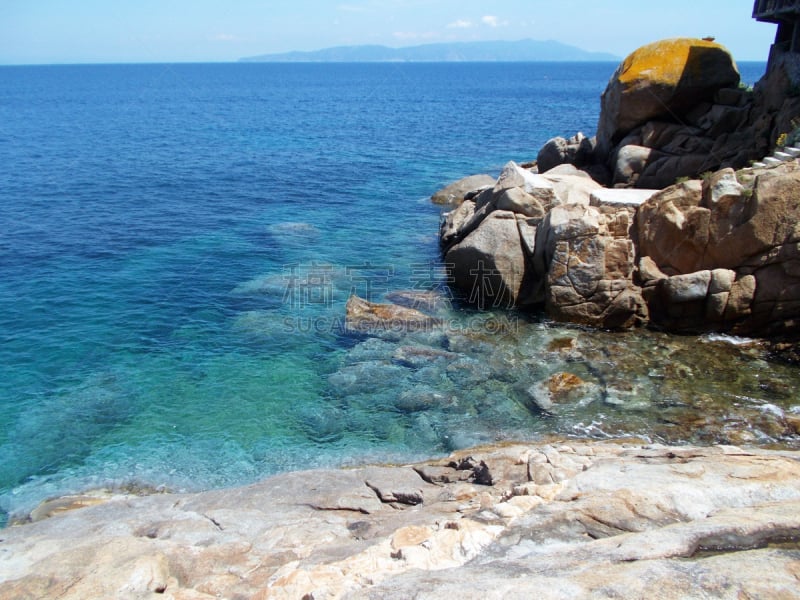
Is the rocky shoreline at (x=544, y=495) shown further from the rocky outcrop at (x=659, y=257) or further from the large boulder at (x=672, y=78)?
the large boulder at (x=672, y=78)

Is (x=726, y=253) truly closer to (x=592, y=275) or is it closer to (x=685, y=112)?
(x=592, y=275)

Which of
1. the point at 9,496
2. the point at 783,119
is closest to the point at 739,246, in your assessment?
the point at 783,119

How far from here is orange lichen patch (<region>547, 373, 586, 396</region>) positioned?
19.0 meters

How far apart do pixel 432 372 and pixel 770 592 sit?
44.0 feet

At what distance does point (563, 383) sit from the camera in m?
19.2

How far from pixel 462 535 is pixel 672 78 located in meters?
30.2

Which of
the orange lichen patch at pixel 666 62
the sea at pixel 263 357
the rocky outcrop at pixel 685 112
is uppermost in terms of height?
the orange lichen patch at pixel 666 62

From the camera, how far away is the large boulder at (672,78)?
3259 centimetres

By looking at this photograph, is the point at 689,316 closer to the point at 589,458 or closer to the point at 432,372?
the point at 432,372

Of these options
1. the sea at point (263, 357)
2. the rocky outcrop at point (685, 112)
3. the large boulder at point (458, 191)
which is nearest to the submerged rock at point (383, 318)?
the sea at point (263, 357)

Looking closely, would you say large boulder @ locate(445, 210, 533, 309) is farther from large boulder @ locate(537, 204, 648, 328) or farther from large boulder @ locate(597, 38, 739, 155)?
large boulder @ locate(597, 38, 739, 155)

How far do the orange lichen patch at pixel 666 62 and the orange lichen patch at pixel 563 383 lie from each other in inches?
811

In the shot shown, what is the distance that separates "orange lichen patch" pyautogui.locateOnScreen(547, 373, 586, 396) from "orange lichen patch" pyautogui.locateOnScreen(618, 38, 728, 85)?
2060cm

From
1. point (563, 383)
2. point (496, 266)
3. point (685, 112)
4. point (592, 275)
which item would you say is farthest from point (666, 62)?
point (563, 383)
